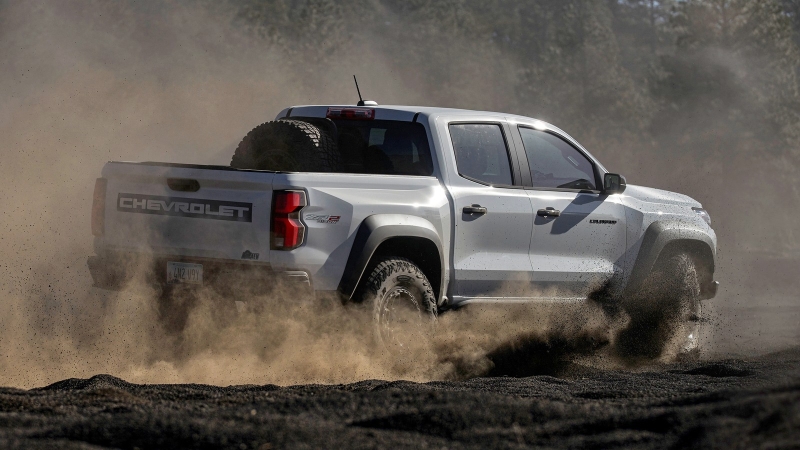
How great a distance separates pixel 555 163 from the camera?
8.30m

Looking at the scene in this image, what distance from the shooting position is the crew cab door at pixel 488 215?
24.3ft

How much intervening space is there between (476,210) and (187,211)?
1997 millimetres

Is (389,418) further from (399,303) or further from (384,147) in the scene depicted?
(384,147)

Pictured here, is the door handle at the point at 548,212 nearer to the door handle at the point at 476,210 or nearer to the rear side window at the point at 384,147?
the door handle at the point at 476,210

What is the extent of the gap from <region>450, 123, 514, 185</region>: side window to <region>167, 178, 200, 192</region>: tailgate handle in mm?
1899

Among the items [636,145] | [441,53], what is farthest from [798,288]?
[441,53]

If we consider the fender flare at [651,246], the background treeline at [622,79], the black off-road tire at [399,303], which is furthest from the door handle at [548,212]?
the background treeline at [622,79]

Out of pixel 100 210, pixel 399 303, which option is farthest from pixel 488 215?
pixel 100 210

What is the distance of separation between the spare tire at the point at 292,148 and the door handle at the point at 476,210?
94cm

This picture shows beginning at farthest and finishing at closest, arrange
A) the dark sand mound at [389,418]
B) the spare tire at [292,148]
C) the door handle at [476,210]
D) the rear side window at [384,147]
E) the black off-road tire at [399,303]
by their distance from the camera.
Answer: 1. the rear side window at [384,147]
2. the door handle at [476,210]
3. the spare tire at [292,148]
4. the black off-road tire at [399,303]
5. the dark sand mound at [389,418]

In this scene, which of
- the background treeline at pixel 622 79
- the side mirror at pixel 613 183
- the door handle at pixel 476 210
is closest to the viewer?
the door handle at pixel 476 210

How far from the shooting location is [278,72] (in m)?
32.6

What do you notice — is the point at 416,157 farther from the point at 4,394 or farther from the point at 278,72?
the point at 278,72

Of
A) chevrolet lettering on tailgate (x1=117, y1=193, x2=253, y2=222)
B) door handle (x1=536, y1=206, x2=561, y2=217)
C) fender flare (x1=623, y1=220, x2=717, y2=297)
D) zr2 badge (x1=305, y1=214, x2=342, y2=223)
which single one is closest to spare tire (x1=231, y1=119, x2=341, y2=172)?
zr2 badge (x1=305, y1=214, x2=342, y2=223)
